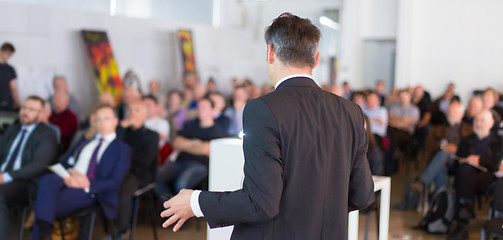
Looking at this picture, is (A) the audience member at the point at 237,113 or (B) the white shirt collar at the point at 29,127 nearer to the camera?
(B) the white shirt collar at the point at 29,127

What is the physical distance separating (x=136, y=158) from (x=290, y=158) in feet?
10.9

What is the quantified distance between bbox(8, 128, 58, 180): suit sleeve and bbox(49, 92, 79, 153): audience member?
6.00 feet

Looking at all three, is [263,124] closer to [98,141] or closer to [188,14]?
[98,141]

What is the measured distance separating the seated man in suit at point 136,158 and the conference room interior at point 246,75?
2 centimetres

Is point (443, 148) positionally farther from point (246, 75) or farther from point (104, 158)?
point (246, 75)

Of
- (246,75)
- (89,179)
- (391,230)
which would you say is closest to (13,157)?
(89,179)

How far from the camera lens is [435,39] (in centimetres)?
1186

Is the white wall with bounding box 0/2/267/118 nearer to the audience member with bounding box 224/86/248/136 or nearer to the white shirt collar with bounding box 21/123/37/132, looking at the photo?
the audience member with bounding box 224/86/248/136

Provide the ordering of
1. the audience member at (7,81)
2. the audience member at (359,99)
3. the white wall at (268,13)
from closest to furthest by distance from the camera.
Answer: the audience member at (7,81) → the audience member at (359,99) → the white wall at (268,13)

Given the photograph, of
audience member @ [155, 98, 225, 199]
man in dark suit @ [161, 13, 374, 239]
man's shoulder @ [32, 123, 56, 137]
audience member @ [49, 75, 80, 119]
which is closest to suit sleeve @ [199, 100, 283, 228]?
man in dark suit @ [161, 13, 374, 239]

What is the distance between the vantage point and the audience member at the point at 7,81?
686 cm

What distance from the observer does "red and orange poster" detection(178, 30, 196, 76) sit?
408 inches

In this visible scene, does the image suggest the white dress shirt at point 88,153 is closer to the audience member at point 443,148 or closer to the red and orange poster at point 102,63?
the audience member at point 443,148

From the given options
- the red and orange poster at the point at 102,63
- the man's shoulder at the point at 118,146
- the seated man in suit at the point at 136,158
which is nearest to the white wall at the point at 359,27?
the red and orange poster at the point at 102,63
